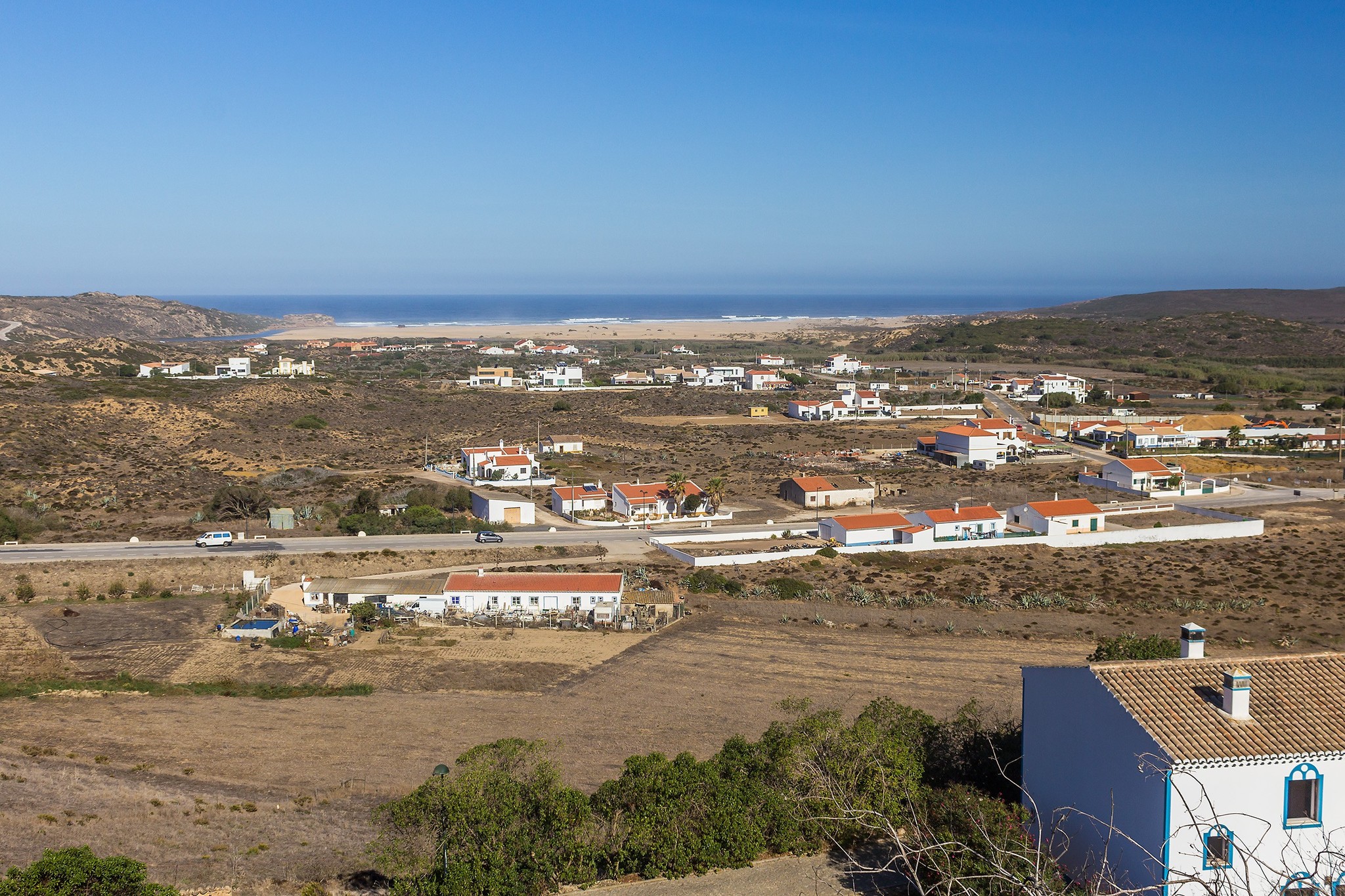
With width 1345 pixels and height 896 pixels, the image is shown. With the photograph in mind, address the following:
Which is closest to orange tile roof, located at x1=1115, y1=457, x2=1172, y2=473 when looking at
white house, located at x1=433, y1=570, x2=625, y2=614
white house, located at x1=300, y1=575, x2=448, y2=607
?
white house, located at x1=433, y1=570, x2=625, y2=614

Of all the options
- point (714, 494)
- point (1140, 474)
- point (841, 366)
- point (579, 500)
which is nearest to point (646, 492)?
point (579, 500)

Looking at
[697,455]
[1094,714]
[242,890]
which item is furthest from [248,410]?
[1094,714]

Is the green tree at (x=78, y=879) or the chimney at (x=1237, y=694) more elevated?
the chimney at (x=1237, y=694)

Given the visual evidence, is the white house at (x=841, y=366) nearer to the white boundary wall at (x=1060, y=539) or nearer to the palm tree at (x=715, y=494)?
the palm tree at (x=715, y=494)

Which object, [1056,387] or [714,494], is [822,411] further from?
[714,494]

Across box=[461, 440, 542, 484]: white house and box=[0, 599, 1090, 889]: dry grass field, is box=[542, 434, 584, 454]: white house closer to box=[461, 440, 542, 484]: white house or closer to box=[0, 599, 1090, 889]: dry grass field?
box=[461, 440, 542, 484]: white house

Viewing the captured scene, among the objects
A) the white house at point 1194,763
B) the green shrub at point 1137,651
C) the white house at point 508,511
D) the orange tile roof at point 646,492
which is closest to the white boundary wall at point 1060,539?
the orange tile roof at point 646,492

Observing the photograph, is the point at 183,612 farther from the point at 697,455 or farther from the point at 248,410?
the point at 248,410
